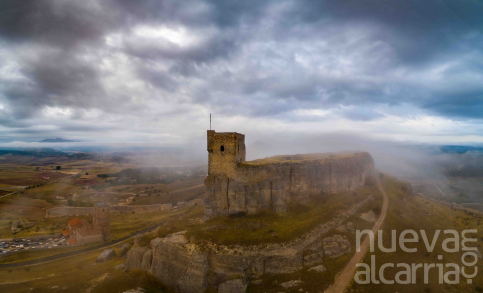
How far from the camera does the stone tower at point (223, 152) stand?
108ft

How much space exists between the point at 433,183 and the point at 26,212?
17635 cm

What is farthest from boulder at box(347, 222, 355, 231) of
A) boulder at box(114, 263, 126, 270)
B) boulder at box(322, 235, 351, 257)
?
boulder at box(114, 263, 126, 270)

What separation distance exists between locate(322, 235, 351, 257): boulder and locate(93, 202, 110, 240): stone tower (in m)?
49.7

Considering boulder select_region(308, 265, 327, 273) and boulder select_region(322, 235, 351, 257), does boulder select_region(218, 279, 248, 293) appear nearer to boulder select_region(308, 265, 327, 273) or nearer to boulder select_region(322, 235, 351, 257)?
boulder select_region(308, 265, 327, 273)

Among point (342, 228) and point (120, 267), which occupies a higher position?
point (342, 228)

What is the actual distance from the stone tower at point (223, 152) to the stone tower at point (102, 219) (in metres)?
35.9

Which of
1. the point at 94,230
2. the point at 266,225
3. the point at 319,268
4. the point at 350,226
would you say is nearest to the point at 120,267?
the point at 266,225

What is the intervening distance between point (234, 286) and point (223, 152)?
17212mm

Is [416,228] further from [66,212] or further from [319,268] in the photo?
[66,212]

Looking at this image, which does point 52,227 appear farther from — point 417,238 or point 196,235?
point 417,238

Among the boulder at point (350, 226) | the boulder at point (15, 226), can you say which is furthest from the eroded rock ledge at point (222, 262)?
the boulder at point (15, 226)

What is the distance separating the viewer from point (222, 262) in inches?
1034

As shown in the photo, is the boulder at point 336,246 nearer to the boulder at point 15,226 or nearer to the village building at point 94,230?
Answer: the village building at point 94,230

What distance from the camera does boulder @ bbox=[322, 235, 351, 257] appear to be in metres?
30.4
